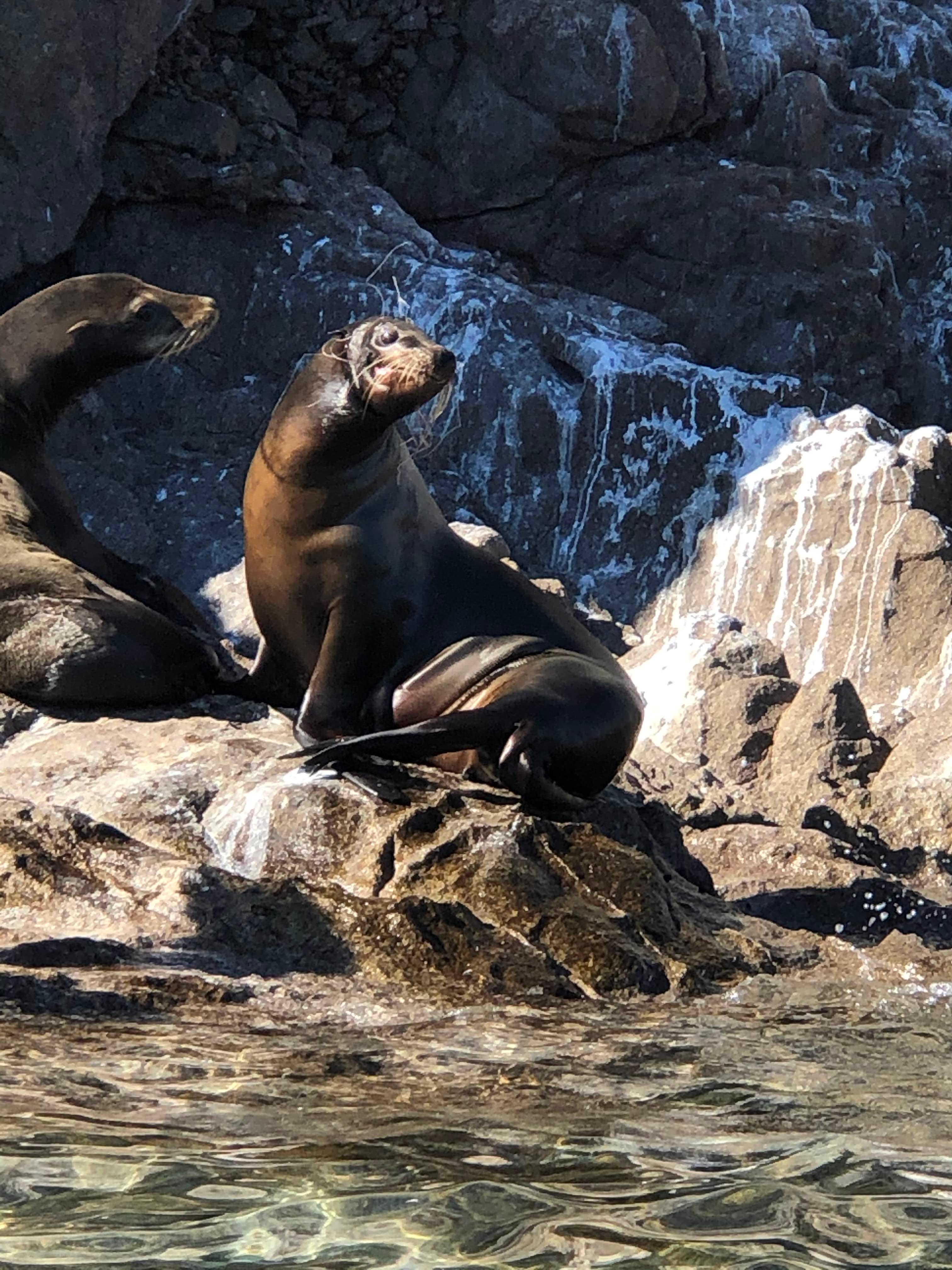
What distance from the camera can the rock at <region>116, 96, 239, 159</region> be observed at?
14578 millimetres

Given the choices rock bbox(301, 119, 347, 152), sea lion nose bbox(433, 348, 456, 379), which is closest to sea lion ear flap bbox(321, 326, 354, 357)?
sea lion nose bbox(433, 348, 456, 379)

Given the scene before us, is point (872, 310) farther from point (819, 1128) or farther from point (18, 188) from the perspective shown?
point (819, 1128)

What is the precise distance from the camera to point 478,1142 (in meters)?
2.69

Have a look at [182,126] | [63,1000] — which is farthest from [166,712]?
[182,126]

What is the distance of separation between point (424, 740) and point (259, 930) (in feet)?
3.11

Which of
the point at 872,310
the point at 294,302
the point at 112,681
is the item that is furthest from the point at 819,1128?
the point at 872,310

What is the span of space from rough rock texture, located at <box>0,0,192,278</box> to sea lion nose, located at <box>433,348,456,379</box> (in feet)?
30.5

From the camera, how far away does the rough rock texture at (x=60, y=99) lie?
43.8 ft

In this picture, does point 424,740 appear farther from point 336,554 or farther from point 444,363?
point 444,363

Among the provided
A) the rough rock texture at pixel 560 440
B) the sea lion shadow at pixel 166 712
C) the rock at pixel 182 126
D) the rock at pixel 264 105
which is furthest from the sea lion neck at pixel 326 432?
the rock at pixel 264 105

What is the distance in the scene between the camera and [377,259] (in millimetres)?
14664

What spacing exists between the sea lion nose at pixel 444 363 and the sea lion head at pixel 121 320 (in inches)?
102

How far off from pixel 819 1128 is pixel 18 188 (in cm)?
1238

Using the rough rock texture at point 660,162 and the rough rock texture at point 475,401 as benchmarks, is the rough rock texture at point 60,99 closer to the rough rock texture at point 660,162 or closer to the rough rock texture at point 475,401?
the rough rock texture at point 475,401
